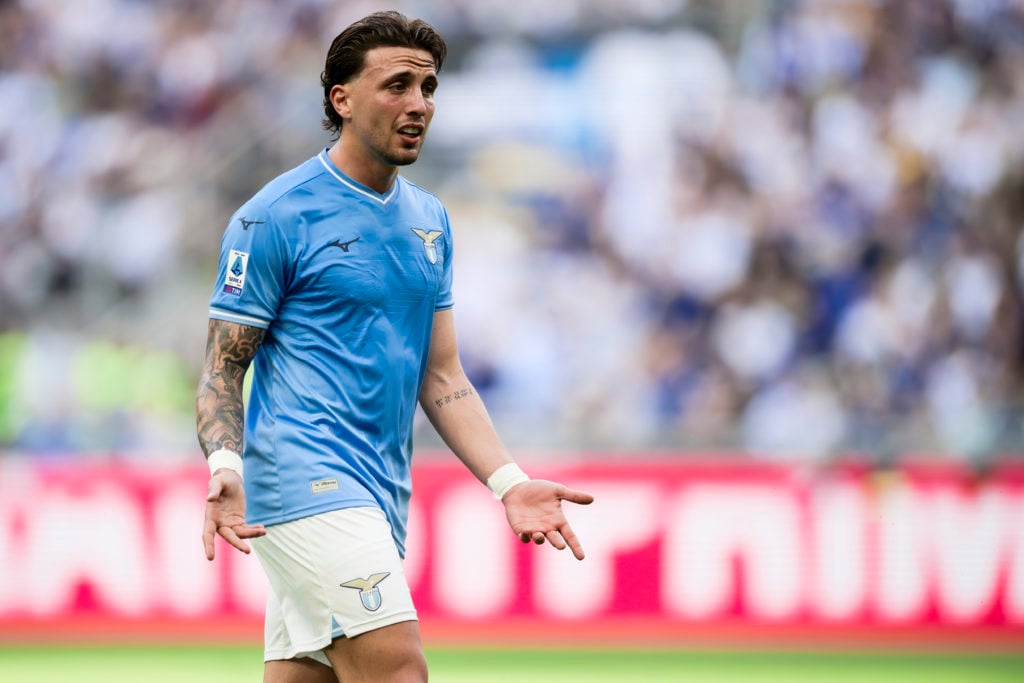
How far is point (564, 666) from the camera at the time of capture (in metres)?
9.40

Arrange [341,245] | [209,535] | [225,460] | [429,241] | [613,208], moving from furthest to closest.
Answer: [613,208]
[429,241]
[341,245]
[225,460]
[209,535]

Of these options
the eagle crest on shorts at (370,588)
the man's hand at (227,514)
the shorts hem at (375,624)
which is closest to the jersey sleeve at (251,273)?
the man's hand at (227,514)

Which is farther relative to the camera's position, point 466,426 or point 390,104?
point 466,426

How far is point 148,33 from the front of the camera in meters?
16.2

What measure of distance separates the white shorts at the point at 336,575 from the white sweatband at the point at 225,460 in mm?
252

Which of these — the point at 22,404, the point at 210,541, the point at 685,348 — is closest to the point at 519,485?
the point at 210,541

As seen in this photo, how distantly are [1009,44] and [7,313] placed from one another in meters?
9.54

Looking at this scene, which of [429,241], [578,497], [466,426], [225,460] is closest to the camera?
[225,460]

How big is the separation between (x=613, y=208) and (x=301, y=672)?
9.64 metres

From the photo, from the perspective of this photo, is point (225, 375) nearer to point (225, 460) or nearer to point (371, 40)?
point (225, 460)

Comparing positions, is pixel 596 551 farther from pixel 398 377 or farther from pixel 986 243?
pixel 398 377

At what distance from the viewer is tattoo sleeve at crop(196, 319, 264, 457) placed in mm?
4199

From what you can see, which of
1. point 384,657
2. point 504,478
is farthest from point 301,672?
point 504,478

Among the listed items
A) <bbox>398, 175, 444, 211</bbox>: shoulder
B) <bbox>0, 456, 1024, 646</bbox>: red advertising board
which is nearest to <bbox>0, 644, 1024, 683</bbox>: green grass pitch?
<bbox>0, 456, 1024, 646</bbox>: red advertising board
